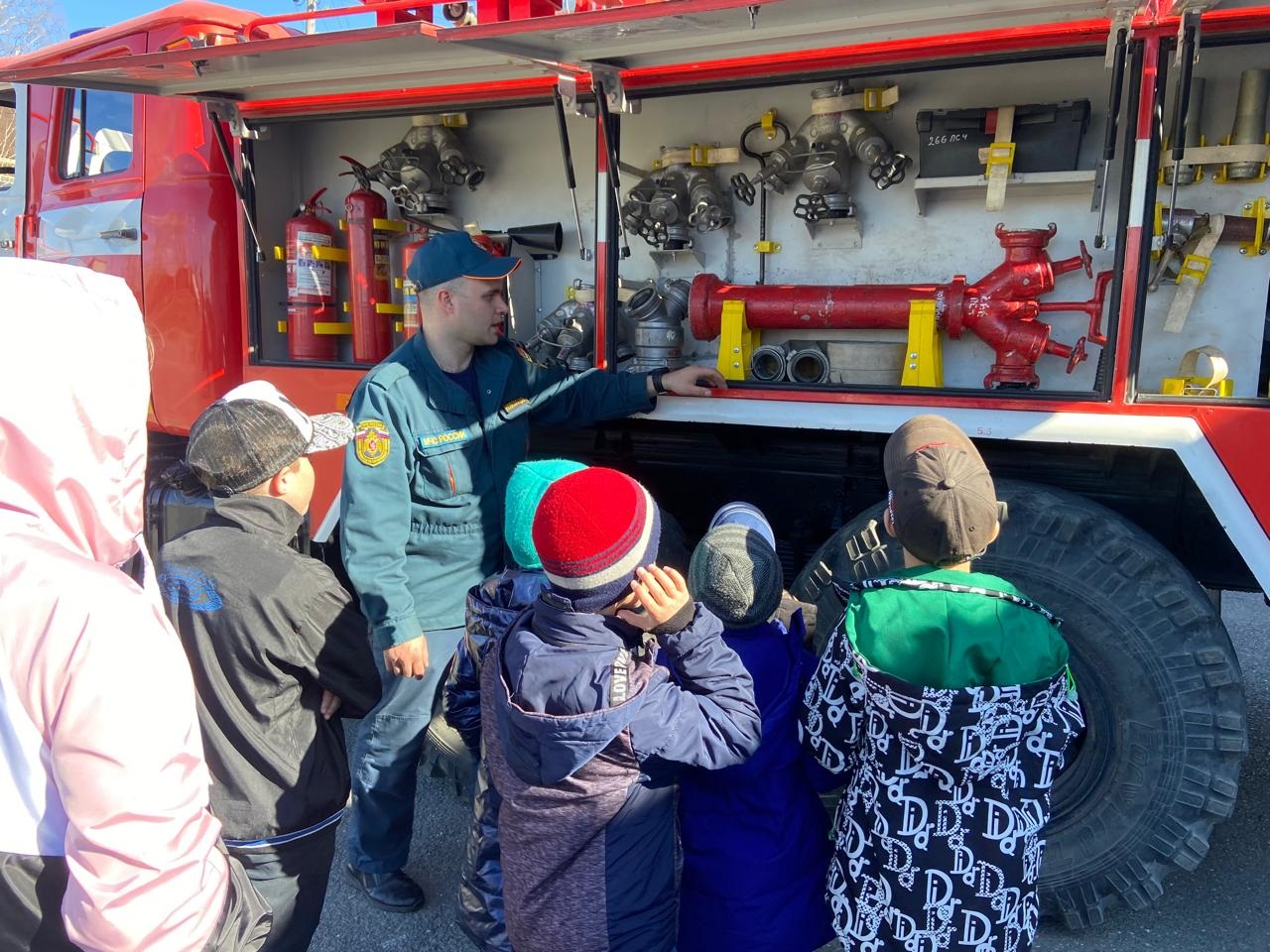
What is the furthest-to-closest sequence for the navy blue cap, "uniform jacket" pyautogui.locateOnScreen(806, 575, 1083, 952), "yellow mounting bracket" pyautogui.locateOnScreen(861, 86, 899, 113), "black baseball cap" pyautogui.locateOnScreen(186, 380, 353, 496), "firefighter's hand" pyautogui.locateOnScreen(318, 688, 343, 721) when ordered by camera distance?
"yellow mounting bracket" pyautogui.locateOnScreen(861, 86, 899, 113) < the navy blue cap < "firefighter's hand" pyautogui.locateOnScreen(318, 688, 343, 721) < "black baseball cap" pyautogui.locateOnScreen(186, 380, 353, 496) < "uniform jacket" pyautogui.locateOnScreen(806, 575, 1083, 952)

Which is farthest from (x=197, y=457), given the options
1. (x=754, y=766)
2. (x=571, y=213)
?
(x=571, y=213)

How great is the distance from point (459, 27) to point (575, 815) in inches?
74.4

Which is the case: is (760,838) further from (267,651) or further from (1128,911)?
(1128,911)

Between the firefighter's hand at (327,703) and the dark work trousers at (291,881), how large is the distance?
0.80ft

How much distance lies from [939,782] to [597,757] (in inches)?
22.8

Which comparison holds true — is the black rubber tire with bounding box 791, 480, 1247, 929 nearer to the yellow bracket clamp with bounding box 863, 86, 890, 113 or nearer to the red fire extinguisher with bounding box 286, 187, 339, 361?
the yellow bracket clamp with bounding box 863, 86, 890, 113

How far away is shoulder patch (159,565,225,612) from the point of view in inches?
67.1

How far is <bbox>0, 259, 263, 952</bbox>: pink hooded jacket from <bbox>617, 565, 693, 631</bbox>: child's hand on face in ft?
2.09

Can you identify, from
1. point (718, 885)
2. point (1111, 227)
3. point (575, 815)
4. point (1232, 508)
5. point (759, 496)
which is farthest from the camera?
point (759, 496)

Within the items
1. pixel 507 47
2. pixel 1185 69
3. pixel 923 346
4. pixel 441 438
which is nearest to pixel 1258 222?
pixel 1185 69

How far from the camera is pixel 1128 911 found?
2605mm

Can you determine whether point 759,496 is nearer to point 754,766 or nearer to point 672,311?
point 672,311

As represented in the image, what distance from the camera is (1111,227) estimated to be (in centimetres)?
287

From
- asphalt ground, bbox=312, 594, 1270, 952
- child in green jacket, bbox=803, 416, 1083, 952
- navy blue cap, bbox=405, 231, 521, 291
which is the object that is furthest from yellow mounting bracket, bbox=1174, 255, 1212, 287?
navy blue cap, bbox=405, 231, 521, 291
